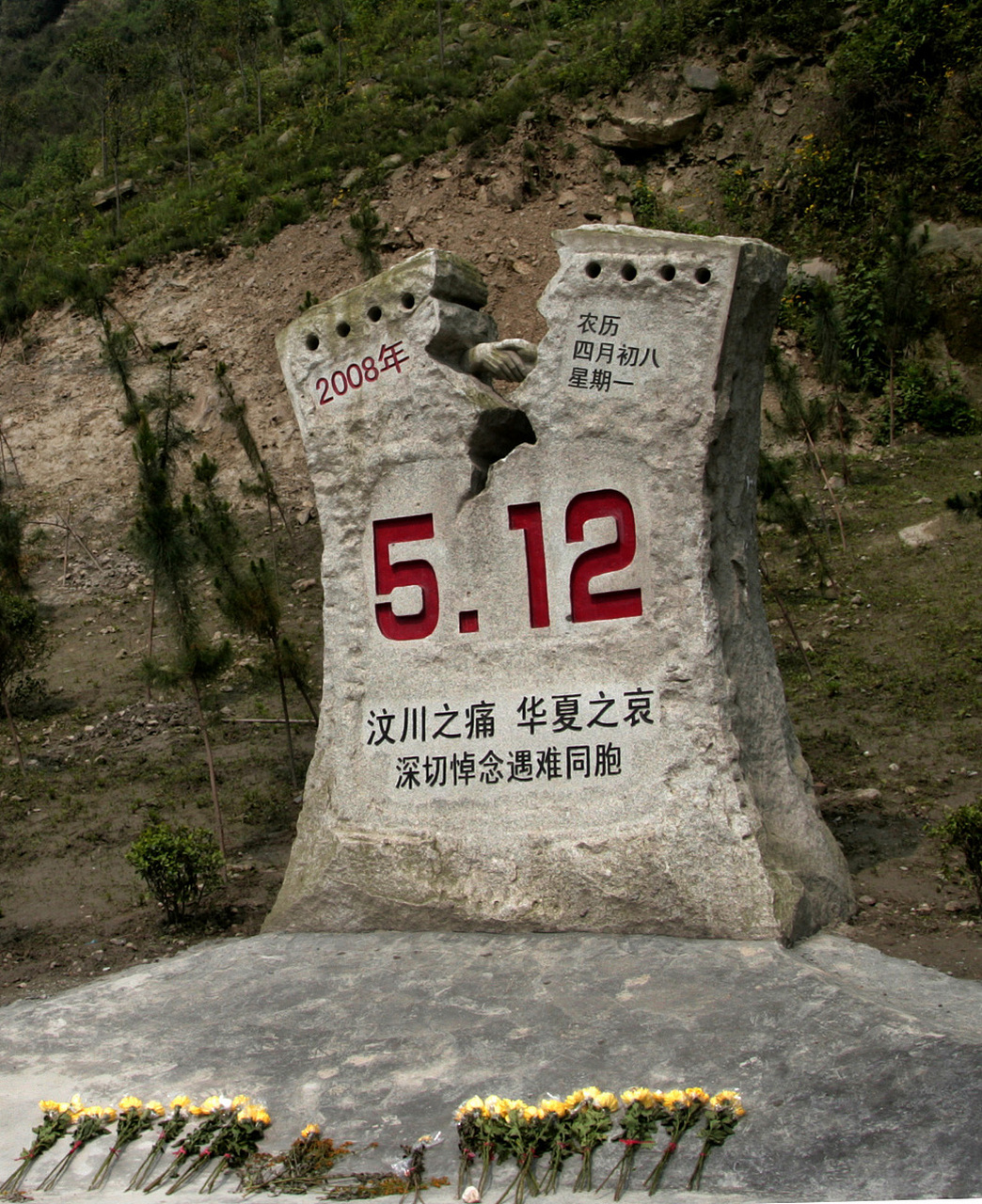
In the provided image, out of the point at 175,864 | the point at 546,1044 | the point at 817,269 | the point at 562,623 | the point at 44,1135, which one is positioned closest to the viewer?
the point at 44,1135

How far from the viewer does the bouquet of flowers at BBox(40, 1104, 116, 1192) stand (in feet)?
13.3

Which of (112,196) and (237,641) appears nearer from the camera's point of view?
(237,641)

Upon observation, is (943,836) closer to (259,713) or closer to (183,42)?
(259,713)

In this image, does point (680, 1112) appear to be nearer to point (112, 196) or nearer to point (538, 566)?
point (538, 566)

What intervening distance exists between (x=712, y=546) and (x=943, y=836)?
2.68 m

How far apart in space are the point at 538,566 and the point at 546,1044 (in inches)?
A: 93.3

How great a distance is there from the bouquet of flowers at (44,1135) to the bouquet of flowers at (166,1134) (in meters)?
0.33

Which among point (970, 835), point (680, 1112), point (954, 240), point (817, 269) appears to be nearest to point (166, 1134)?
point (680, 1112)

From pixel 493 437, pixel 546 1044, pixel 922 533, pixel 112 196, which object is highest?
pixel 112 196

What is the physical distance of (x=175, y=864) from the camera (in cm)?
722

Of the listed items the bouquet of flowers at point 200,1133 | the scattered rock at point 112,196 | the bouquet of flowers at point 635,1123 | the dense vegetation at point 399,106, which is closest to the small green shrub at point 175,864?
the bouquet of flowers at point 200,1133

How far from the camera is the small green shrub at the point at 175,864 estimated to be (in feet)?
23.7

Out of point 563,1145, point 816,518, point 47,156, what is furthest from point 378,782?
point 47,156

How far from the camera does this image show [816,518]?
13.8 m
